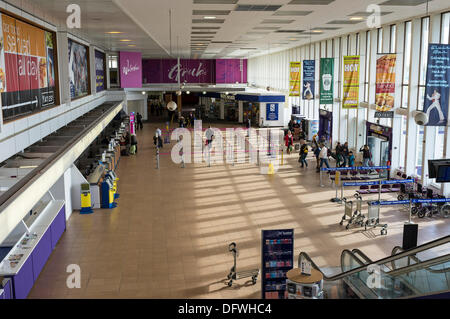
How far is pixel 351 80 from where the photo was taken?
1606 cm

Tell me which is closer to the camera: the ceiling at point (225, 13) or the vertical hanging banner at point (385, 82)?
the ceiling at point (225, 13)

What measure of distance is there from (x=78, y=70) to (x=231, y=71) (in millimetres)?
25902

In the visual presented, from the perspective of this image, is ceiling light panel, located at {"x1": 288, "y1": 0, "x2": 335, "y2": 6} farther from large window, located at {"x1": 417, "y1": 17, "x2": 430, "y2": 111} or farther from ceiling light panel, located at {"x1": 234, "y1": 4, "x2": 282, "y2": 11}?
large window, located at {"x1": 417, "y1": 17, "x2": 430, "y2": 111}

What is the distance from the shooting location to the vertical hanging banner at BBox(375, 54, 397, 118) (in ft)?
45.9

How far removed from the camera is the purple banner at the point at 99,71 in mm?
26125

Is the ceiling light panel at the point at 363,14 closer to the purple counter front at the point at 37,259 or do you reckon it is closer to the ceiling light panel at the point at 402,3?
the ceiling light panel at the point at 402,3

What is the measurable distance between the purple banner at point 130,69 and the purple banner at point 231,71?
11.8 metres

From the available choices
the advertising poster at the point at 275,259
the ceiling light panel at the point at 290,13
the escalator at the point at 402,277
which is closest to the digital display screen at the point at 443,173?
the escalator at the point at 402,277

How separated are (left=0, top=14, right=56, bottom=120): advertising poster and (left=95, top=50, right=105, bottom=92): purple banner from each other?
464 inches

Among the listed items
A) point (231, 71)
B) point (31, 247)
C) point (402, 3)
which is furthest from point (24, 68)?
point (231, 71)

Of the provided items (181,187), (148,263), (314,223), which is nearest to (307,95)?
(181,187)

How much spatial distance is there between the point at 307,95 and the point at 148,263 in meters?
13.5

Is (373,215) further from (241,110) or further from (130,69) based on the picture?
(241,110)
